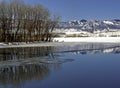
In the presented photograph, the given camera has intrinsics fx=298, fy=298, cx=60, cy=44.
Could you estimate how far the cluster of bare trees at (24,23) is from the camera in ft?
186

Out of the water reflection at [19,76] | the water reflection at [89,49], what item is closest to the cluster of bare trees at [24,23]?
the water reflection at [89,49]

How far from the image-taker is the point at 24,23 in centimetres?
5944

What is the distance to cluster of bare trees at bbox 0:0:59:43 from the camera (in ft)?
186

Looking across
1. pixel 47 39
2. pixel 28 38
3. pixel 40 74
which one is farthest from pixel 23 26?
pixel 40 74

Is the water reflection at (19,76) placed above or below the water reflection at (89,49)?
above

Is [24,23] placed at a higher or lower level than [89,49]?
higher

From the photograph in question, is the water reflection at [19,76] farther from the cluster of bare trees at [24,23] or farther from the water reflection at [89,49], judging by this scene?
the cluster of bare trees at [24,23]

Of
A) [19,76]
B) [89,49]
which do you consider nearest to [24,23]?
[89,49]

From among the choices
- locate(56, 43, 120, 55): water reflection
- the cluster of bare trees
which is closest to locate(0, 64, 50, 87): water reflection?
locate(56, 43, 120, 55): water reflection

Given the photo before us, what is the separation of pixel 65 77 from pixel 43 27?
5135cm

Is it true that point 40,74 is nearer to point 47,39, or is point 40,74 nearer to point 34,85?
point 34,85

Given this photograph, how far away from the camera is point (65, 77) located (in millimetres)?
14438

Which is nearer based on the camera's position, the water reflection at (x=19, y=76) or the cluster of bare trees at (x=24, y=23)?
the water reflection at (x=19, y=76)

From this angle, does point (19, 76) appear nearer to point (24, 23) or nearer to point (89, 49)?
point (89, 49)
